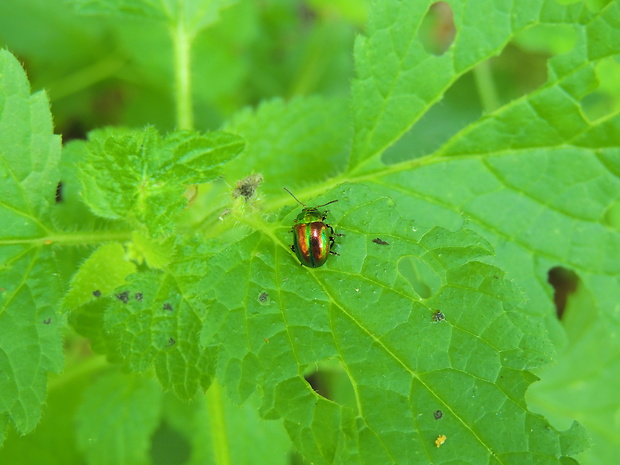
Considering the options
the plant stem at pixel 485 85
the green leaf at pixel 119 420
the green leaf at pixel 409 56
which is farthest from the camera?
the plant stem at pixel 485 85

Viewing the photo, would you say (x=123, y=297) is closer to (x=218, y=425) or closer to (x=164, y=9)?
(x=218, y=425)

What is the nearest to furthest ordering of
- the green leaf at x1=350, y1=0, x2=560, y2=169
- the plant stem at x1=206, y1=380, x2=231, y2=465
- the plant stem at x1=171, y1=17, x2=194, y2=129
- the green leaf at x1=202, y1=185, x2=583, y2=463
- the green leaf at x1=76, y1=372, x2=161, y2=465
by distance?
1. the green leaf at x1=202, y1=185, x2=583, y2=463
2. the green leaf at x1=350, y1=0, x2=560, y2=169
3. the plant stem at x1=206, y1=380, x2=231, y2=465
4. the plant stem at x1=171, y1=17, x2=194, y2=129
5. the green leaf at x1=76, y1=372, x2=161, y2=465

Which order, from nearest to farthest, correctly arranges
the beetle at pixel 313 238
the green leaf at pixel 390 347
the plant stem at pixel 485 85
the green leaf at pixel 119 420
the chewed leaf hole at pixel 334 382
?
the green leaf at pixel 390 347 → the beetle at pixel 313 238 → the green leaf at pixel 119 420 → the chewed leaf hole at pixel 334 382 → the plant stem at pixel 485 85

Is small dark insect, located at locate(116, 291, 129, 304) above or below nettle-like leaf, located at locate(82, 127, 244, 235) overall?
below

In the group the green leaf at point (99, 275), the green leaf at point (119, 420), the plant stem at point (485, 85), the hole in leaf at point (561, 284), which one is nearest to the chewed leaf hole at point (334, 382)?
the green leaf at point (119, 420)

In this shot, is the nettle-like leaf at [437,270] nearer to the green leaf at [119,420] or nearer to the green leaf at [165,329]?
the green leaf at [165,329]

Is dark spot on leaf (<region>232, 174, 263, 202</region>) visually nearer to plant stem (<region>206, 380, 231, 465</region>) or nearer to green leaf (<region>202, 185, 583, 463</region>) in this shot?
green leaf (<region>202, 185, 583, 463</region>)

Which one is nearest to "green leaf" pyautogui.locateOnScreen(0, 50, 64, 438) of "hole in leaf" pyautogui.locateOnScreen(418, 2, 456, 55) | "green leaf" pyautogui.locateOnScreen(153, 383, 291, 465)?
"green leaf" pyautogui.locateOnScreen(153, 383, 291, 465)

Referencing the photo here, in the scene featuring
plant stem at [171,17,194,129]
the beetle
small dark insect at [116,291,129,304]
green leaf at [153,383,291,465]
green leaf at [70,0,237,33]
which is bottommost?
green leaf at [153,383,291,465]
